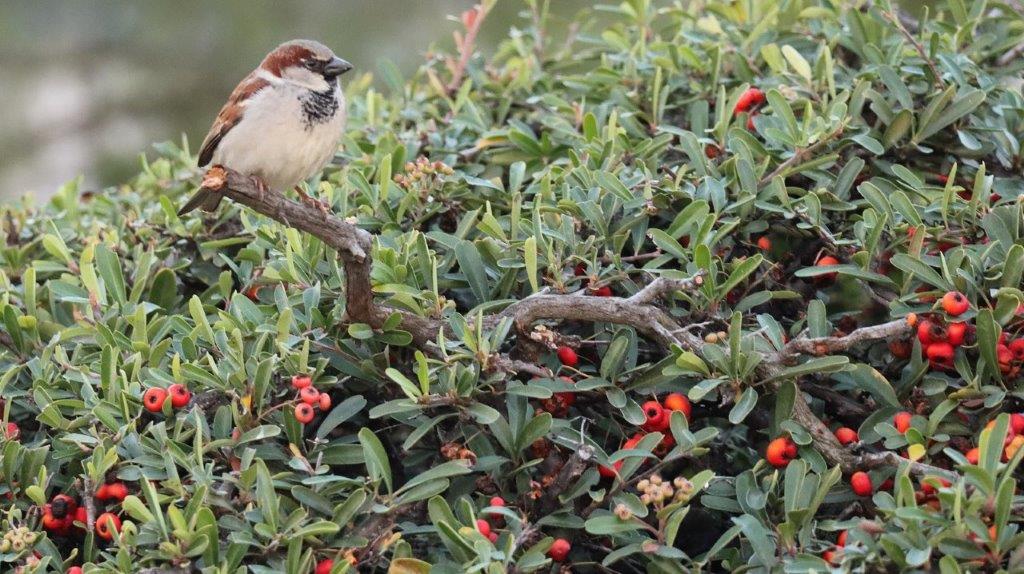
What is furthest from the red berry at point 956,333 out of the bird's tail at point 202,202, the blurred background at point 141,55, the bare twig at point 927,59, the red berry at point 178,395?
the blurred background at point 141,55

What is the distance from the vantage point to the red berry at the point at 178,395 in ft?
6.75

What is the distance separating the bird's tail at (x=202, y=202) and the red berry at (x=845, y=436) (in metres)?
1.43

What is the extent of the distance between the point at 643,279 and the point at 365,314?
0.51 m

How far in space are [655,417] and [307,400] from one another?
55 cm

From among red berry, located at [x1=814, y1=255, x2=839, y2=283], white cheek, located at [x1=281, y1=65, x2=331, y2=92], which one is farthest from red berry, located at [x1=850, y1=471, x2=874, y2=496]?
white cheek, located at [x1=281, y1=65, x2=331, y2=92]

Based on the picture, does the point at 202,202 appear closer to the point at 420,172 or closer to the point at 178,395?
the point at 420,172

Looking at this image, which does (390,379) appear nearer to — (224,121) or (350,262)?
(350,262)

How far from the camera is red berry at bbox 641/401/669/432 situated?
1.99 m

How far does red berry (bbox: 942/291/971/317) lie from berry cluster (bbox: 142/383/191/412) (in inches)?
48.0

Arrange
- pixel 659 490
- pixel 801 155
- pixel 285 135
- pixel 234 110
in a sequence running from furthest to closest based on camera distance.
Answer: pixel 234 110 → pixel 285 135 → pixel 801 155 → pixel 659 490

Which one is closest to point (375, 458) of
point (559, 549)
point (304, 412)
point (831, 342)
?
point (304, 412)

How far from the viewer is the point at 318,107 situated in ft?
9.66

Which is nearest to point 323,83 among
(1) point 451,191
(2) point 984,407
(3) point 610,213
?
(1) point 451,191

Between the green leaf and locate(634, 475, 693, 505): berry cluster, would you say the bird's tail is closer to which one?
the green leaf
